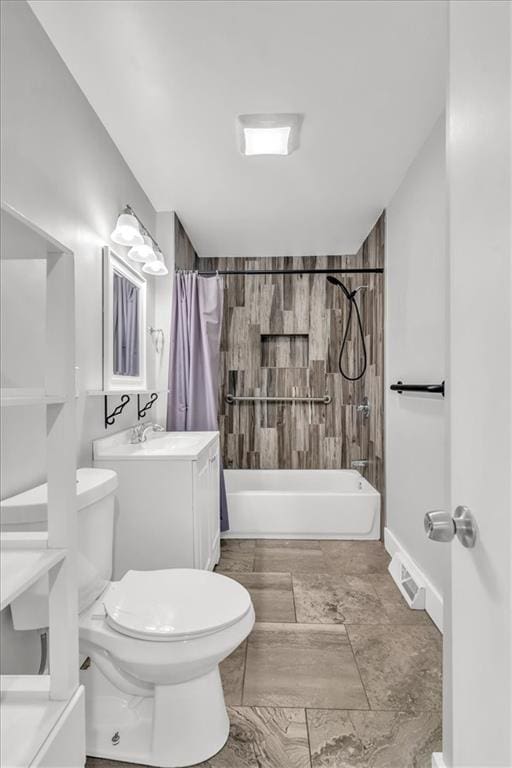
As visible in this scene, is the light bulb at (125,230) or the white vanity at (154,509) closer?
the white vanity at (154,509)

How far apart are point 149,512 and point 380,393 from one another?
6.23 feet

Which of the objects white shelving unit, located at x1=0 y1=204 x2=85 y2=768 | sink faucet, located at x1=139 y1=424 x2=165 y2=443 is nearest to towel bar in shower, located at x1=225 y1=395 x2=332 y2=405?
sink faucet, located at x1=139 y1=424 x2=165 y2=443

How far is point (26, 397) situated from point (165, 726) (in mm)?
1127

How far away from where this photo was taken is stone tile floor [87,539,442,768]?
138 cm

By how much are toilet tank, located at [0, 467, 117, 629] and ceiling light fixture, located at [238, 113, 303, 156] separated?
1.71 metres

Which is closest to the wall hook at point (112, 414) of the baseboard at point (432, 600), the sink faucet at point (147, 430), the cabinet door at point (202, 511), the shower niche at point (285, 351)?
the sink faucet at point (147, 430)

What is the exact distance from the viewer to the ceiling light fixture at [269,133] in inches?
81.2

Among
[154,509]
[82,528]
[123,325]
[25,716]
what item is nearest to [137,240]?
[123,325]

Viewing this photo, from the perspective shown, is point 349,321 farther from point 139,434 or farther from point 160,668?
point 160,668

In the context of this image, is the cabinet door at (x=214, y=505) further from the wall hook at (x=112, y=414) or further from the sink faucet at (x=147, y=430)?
the wall hook at (x=112, y=414)

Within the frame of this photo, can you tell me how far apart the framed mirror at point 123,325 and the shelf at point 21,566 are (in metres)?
1.21

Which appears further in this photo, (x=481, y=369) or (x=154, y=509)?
(x=154, y=509)

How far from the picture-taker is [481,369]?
0.68 metres

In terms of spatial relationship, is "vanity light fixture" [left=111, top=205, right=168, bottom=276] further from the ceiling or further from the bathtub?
the bathtub
